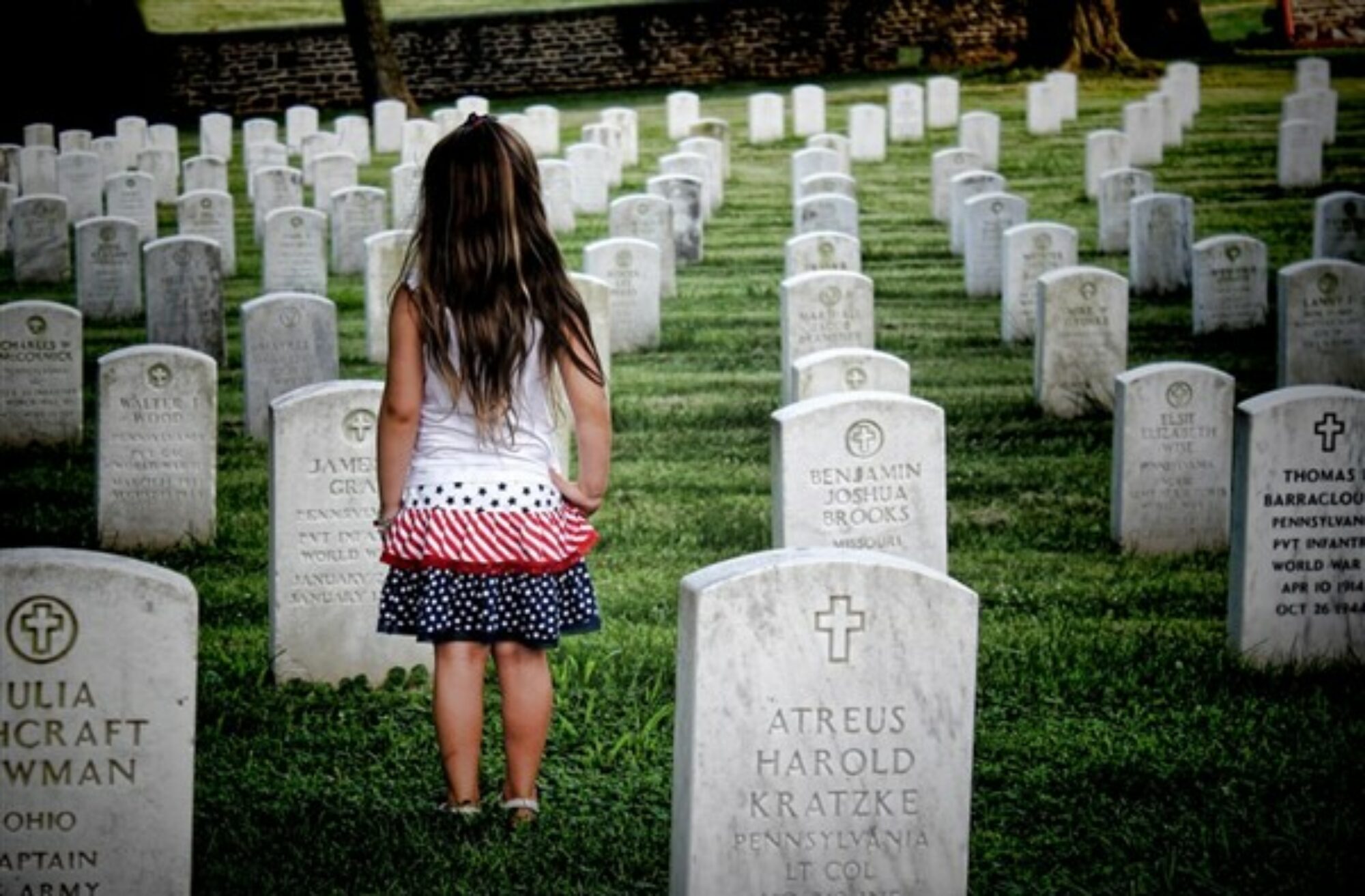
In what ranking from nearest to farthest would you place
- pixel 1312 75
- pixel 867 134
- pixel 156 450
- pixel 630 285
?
pixel 156 450
pixel 630 285
pixel 867 134
pixel 1312 75

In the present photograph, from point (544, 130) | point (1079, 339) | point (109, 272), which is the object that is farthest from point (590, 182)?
point (1079, 339)

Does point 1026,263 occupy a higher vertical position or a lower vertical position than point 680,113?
lower

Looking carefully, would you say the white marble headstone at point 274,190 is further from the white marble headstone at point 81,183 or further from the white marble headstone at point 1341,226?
the white marble headstone at point 1341,226

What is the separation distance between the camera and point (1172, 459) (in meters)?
11.3

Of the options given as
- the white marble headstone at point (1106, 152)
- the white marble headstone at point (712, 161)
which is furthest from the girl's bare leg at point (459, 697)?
the white marble headstone at point (1106, 152)

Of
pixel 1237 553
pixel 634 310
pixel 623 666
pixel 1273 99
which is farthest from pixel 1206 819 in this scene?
pixel 1273 99

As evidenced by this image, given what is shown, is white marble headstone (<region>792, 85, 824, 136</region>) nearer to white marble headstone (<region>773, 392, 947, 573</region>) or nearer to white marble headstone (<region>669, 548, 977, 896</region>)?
white marble headstone (<region>773, 392, 947, 573</region>)

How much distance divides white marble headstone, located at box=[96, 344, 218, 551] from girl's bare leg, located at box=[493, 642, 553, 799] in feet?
15.2

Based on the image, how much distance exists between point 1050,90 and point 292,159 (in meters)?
10.5

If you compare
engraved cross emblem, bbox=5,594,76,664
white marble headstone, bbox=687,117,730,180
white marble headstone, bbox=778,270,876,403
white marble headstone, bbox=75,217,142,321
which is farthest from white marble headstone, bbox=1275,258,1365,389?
white marble headstone, bbox=687,117,730,180

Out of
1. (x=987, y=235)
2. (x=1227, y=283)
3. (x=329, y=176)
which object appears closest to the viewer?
(x=1227, y=283)

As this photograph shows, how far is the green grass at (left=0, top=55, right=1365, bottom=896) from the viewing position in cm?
→ 717

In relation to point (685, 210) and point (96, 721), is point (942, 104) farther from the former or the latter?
point (96, 721)

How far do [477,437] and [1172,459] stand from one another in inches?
209
